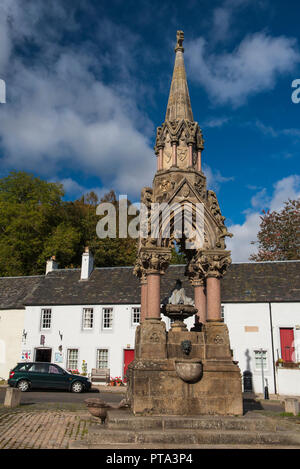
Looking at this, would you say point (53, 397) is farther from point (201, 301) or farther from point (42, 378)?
point (201, 301)

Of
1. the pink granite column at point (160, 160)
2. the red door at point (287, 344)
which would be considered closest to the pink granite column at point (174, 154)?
the pink granite column at point (160, 160)

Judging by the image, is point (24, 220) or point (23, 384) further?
point (24, 220)

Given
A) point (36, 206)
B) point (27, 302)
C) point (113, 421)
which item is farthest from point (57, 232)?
point (113, 421)

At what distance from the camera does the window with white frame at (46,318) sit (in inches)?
1149

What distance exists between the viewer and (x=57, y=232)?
39.2 m

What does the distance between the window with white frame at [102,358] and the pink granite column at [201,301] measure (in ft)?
57.8

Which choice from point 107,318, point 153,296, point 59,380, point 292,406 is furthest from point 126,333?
point 153,296

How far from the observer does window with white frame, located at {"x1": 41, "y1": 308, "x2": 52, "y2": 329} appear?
29.2m

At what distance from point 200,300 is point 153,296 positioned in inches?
92.6

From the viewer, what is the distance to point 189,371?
922 cm

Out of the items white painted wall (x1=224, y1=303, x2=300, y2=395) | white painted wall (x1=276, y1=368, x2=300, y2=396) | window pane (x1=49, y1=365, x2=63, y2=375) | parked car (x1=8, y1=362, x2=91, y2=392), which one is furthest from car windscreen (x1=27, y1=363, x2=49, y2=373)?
white painted wall (x1=276, y1=368, x2=300, y2=396)

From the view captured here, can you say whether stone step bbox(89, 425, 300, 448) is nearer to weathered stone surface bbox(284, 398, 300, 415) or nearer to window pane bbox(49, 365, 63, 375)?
weathered stone surface bbox(284, 398, 300, 415)

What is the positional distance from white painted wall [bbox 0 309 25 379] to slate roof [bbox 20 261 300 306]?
1612 mm
